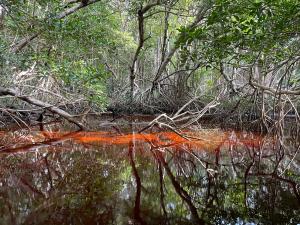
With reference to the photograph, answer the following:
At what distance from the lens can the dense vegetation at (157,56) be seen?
3.09 metres

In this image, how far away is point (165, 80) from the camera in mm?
9922

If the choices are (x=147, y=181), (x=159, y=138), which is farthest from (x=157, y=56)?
(x=147, y=181)

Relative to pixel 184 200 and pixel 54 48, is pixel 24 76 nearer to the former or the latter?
pixel 54 48

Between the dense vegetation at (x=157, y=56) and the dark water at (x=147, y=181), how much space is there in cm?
99

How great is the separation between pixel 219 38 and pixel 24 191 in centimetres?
216

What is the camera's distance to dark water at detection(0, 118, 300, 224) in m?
2.39

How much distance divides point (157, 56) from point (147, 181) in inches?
401

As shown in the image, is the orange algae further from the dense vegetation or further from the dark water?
the dense vegetation

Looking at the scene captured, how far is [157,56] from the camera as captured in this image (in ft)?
42.8

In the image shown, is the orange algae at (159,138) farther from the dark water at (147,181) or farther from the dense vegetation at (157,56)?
the dense vegetation at (157,56)

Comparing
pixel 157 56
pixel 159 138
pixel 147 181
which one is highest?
pixel 157 56

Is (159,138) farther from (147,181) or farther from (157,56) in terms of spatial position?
(157,56)

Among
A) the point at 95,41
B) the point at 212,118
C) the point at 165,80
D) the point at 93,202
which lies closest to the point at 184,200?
the point at 93,202

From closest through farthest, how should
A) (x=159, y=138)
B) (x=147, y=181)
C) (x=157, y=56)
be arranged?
(x=147, y=181), (x=159, y=138), (x=157, y=56)
